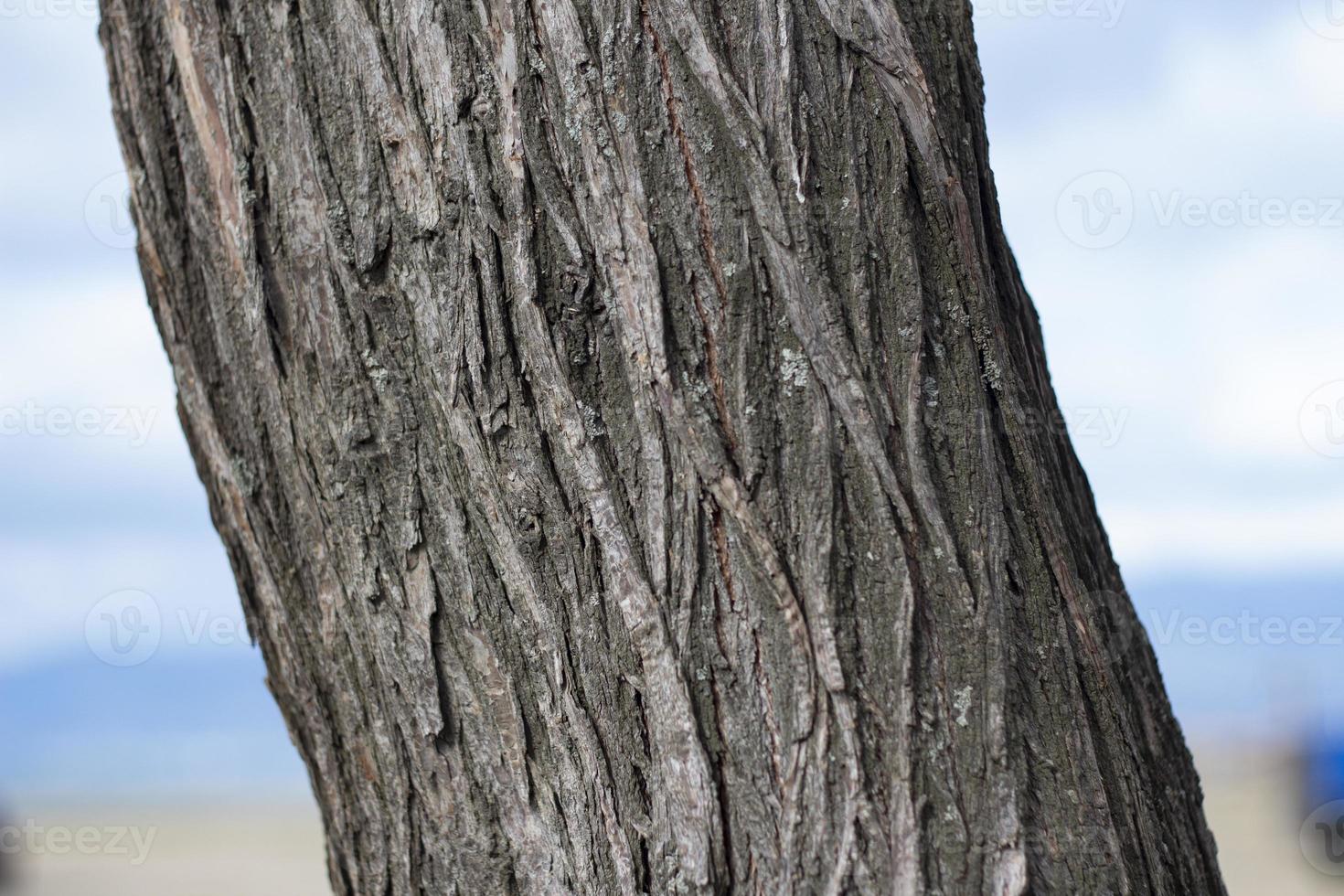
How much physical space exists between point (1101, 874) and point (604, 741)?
69 centimetres

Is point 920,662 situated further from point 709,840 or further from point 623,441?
point 623,441

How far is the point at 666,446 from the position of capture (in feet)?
4.41

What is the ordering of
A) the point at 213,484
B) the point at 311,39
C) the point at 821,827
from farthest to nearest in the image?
the point at 213,484
the point at 311,39
the point at 821,827

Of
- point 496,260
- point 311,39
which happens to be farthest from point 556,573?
point 311,39

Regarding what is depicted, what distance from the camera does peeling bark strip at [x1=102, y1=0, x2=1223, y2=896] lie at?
1.33m

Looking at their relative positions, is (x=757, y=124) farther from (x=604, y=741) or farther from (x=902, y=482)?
(x=604, y=741)

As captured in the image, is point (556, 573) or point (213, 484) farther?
point (213, 484)

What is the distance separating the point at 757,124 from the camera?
1.36 metres

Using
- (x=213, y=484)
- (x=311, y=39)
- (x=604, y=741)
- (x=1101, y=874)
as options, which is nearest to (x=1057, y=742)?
(x=1101, y=874)

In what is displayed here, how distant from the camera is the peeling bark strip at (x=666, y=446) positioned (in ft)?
4.36

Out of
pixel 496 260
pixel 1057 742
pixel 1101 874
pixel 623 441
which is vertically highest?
pixel 496 260

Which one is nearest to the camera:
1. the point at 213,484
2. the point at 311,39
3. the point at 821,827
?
the point at 821,827

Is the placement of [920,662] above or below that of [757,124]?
below

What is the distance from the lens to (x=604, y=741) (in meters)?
1.39
